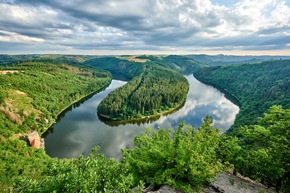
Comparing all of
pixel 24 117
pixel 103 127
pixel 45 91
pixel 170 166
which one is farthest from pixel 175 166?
pixel 45 91

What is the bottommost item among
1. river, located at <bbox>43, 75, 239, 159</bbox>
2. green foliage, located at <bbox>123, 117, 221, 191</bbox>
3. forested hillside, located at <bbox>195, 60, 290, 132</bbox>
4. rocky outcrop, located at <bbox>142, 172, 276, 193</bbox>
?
river, located at <bbox>43, 75, 239, 159</bbox>

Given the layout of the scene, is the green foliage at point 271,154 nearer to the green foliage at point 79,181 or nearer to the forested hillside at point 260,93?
the green foliage at point 79,181

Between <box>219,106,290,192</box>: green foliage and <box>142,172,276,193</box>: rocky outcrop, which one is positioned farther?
<box>219,106,290,192</box>: green foliage

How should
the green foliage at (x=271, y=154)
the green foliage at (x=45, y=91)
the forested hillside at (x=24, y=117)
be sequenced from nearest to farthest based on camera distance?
1. the green foliage at (x=271, y=154)
2. the forested hillside at (x=24, y=117)
3. the green foliage at (x=45, y=91)

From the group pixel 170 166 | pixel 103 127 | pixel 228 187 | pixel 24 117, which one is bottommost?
pixel 103 127

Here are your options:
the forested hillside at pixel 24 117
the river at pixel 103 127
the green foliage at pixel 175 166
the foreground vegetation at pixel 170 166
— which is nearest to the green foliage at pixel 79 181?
the foreground vegetation at pixel 170 166

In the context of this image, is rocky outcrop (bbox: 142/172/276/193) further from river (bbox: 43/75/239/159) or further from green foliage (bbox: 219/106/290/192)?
river (bbox: 43/75/239/159)

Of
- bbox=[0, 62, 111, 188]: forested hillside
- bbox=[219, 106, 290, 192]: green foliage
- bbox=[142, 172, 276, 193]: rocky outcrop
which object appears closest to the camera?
bbox=[142, 172, 276, 193]: rocky outcrop

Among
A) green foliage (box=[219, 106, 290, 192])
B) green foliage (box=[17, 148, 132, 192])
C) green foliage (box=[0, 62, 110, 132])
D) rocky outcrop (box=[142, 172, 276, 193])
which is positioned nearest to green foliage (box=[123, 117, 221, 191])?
rocky outcrop (box=[142, 172, 276, 193])

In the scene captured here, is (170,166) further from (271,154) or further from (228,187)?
(271,154)
